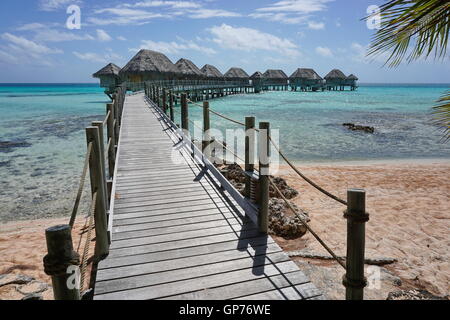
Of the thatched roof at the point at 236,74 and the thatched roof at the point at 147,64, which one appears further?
the thatched roof at the point at 236,74

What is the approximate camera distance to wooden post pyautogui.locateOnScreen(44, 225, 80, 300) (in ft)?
5.14

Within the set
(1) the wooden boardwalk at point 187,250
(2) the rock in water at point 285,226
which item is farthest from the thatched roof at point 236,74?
(1) the wooden boardwalk at point 187,250

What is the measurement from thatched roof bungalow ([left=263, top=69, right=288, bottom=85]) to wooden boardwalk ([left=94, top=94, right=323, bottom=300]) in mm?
64850

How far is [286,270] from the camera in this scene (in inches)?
112

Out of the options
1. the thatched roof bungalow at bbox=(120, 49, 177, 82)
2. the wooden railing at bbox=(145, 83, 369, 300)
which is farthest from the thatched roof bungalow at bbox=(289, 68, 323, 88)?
the wooden railing at bbox=(145, 83, 369, 300)

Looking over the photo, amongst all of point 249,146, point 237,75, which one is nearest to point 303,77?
point 237,75

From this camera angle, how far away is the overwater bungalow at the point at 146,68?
35.0 metres

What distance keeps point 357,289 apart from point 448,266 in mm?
3627

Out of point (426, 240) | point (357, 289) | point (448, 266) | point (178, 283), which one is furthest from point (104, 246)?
point (426, 240)

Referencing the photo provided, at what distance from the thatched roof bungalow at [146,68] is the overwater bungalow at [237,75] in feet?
67.2

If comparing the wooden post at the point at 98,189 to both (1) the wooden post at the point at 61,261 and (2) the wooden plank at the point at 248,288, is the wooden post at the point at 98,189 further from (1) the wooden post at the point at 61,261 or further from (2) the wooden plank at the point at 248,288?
(1) the wooden post at the point at 61,261

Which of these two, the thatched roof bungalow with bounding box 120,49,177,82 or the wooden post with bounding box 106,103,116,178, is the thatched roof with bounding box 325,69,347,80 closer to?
the thatched roof bungalow with bounding box 120,49,177,82

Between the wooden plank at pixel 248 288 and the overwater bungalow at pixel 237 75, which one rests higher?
the overwater bungalow at pixel 237 75
